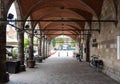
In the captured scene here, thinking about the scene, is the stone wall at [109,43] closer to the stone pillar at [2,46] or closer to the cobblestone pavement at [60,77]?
the cobblestone pavement at [60,77]

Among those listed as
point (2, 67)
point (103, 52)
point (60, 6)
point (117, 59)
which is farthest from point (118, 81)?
point (60, 6)

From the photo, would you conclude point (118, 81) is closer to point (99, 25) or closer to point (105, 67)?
point (105, 67)

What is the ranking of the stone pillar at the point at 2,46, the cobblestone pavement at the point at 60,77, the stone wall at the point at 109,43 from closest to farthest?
1. the stone pillar at the point at 2,46
2. the cobblestone pavement at the point at 60,77
3. the stone wall at the point at 109,43

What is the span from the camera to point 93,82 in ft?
36.0

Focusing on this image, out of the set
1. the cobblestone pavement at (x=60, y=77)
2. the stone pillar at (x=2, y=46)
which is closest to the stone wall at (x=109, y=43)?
the cobblestone pavement at (x=60, y=77)

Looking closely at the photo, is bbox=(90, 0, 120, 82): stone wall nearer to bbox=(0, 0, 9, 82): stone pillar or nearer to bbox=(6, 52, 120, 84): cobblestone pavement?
bbox=(6, 52, 120, 84): cobblestone pavement

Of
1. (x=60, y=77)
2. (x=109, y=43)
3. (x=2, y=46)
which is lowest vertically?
(x=60, y=77)

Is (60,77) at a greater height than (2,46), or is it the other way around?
(2,46)

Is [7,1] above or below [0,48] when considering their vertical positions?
above

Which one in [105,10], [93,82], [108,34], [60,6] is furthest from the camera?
[60,6]

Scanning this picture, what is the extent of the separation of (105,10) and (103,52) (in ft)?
8.44

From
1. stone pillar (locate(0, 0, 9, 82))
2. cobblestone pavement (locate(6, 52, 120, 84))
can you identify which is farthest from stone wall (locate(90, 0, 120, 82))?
stone pillar (locate(0, 0, 9, 82))

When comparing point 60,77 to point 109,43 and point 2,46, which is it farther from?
point 2,46

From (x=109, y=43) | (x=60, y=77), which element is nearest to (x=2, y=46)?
(x=60, y=77)
